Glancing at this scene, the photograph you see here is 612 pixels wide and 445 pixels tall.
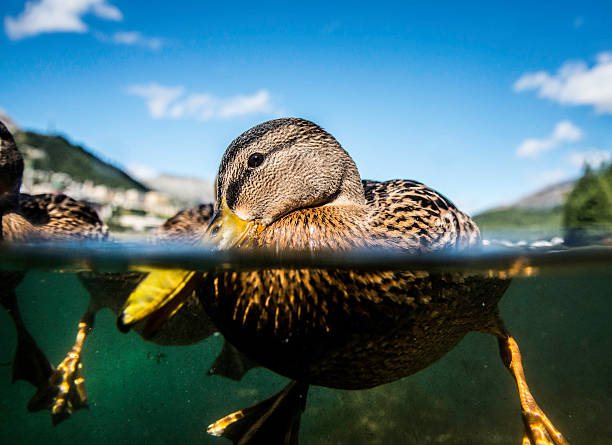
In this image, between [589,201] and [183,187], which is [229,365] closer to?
[183,187]

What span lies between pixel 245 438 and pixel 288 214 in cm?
180

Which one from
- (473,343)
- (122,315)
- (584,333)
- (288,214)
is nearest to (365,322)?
(288,214)

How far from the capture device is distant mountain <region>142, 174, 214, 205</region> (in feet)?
64.8

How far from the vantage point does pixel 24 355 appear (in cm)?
444

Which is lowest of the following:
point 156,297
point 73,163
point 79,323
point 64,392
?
point 64,392

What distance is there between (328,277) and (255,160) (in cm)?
89

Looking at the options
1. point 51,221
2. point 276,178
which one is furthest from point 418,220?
point 51,221

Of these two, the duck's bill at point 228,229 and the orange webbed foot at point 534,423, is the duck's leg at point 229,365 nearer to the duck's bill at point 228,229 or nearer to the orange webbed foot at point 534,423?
the duck's bill at point 228,229

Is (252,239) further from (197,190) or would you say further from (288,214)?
(197,190)

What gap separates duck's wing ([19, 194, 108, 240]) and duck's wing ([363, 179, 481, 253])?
3.15m

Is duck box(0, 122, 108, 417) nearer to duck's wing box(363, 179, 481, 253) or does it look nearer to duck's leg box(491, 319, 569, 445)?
duck's wing box(363, 179, 481, 253)

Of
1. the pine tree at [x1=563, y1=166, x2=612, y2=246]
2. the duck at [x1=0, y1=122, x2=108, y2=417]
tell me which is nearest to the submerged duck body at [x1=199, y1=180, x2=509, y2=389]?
the duck at [x1=0, y1=122, x2=108, y2=417]

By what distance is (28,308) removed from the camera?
453cm

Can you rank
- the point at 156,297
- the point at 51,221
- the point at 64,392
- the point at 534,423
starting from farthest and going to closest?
the point at 51,221 → the point at 64,392 → the point at 534,423 → the point at 156,297
